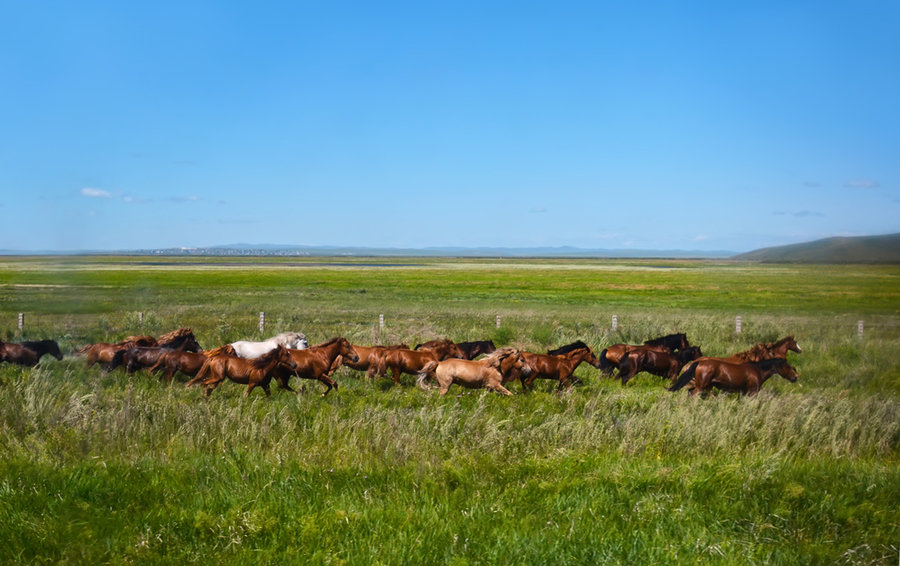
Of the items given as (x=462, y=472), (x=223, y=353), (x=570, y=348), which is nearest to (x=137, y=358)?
(x=223, y=353)

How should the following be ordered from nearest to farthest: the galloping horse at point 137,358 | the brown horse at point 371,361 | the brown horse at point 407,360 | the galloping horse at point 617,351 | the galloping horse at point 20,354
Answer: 1. the galloping horse at point 137,358
2. the brown horse at point 407,360
3. the brown horse at point 371,361
4. the galloping horse at point 20,354
5. the galloping horse at point 617,351

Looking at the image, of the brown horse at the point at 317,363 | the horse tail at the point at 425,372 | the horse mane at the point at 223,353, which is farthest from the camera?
the horse tail at the point at 425,372

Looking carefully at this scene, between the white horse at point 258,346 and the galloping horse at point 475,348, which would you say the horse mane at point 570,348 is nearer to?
the galloping horse at point 475,348

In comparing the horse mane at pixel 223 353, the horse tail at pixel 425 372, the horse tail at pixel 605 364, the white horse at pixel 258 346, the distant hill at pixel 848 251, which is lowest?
the horse tail at pixel 605 364

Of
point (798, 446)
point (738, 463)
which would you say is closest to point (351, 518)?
point (738, 463)

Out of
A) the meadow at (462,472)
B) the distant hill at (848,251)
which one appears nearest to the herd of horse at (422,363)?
the meadow at (462,472)

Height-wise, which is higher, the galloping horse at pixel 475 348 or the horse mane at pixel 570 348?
the horse mane at pixel 570 348

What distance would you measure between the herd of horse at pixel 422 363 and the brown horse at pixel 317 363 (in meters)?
0.02

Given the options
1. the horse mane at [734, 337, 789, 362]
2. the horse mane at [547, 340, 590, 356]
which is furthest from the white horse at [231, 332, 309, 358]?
the horse mane at [734, 337, 789, 362]

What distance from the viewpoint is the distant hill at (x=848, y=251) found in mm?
8047

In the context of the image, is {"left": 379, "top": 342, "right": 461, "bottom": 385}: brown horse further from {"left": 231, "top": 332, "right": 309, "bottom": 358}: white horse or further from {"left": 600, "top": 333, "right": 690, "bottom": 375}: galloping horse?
{"left": 600, "top": 333, "right": 690, "bottom": 375}: galloping horse

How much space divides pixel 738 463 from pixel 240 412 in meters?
7.12

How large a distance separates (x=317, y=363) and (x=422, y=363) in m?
2.37

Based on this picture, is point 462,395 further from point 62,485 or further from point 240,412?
point 62,485
